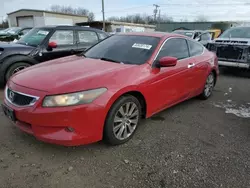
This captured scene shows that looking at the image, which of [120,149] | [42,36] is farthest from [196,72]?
[42,36]

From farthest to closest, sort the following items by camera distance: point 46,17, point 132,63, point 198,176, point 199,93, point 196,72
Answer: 1. point 46,17
2. point 199,93
3. point 196,72
4. point 132,63
5. point 198,176

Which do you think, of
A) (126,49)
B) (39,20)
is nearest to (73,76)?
(126,49)

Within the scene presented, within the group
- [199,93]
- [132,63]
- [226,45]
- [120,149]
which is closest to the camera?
[120,149]

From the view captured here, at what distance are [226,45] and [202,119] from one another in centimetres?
498

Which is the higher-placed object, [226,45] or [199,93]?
[226,45]

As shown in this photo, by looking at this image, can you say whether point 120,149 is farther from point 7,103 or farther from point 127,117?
point 7,103

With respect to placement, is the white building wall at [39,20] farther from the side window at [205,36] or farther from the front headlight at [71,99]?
the front headlight at [71,99]

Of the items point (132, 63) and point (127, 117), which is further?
point (132, 63)

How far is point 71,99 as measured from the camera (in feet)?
8.56

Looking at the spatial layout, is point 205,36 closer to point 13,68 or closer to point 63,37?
point 63,37

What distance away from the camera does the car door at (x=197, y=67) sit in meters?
4.47

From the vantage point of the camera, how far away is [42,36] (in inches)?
240

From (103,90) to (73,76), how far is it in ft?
1.50

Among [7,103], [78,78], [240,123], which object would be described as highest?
[78,78]
